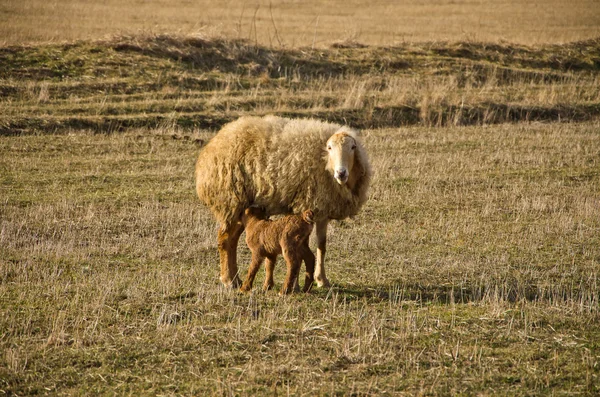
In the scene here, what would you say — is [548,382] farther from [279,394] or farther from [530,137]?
[530,137]

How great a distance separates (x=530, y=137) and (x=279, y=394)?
1633 cm

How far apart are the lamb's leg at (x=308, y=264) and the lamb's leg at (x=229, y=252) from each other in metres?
1.09

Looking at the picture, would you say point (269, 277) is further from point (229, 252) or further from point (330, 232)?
point (330, 232)

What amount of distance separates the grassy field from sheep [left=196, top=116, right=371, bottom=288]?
741 millimetres

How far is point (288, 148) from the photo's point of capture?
993 centimetres

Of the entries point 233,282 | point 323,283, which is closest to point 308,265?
point 323,283

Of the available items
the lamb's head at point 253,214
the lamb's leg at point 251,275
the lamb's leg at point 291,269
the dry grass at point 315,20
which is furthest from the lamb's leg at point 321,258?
the dry grass at point 315,20

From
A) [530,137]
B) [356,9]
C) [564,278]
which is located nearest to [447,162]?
[530,137]

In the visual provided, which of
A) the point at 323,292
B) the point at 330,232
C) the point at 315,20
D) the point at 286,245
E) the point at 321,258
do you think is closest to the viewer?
the point at 286,245

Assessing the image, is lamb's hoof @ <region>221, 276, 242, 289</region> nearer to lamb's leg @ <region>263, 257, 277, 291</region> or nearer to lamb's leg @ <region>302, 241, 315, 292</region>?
lamb's leg @ <region>263, 257, 277, 291</region>

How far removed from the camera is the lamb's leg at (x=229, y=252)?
9688 millimetres

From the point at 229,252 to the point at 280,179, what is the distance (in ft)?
4.07

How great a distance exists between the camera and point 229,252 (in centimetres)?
979

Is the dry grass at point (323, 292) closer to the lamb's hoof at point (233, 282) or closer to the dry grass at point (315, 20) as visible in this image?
the lamb's hoof at point (233, 282)
